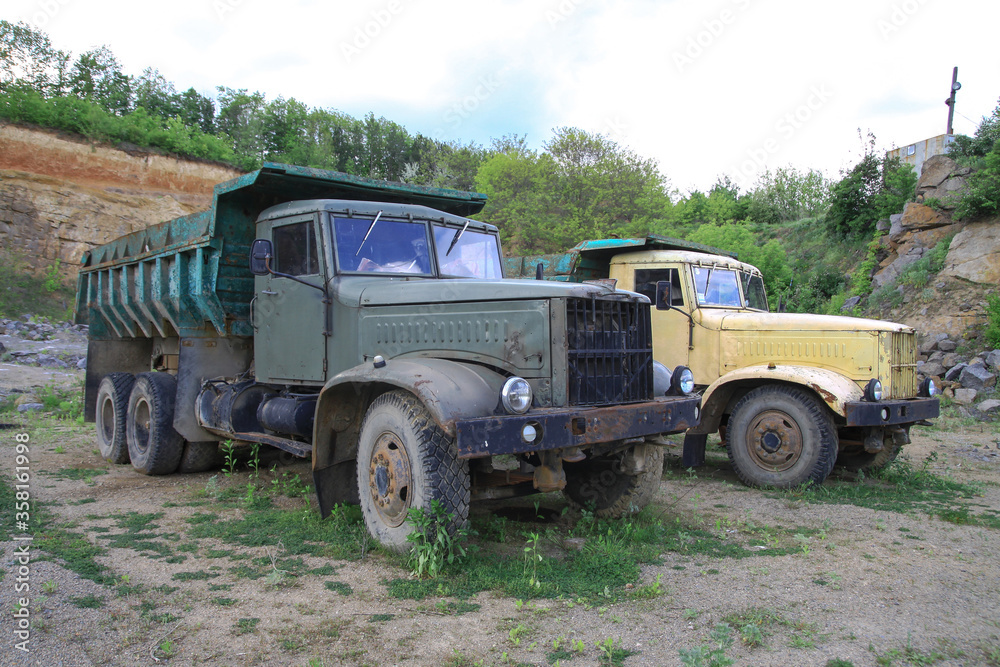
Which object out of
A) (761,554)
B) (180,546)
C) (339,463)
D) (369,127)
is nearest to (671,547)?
(761,554)

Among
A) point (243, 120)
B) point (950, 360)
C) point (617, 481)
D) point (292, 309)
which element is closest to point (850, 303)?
point (950, 360)

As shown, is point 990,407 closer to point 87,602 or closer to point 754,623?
point 754,623

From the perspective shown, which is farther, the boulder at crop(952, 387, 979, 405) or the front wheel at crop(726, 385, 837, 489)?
the boulder at crop(952, 387, 979, 405)

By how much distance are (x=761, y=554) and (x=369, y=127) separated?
43872mm

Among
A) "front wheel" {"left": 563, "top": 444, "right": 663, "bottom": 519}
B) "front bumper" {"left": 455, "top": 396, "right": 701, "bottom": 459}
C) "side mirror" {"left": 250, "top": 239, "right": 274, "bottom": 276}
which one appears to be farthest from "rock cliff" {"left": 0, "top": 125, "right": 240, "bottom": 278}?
"front bumper" {"left": 455, "top": 396, "right": 701, "bottom": 459}

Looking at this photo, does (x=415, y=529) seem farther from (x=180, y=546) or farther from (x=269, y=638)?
(x=180, y=546)

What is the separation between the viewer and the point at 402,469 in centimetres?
420

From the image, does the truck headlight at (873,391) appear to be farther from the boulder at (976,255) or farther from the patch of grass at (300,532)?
the boulder at (976,255)

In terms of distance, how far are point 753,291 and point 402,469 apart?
224 inches

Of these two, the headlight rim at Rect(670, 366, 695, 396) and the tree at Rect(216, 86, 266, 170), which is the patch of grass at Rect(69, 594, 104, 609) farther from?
the tree at Rect(216, 86, 266, 170)

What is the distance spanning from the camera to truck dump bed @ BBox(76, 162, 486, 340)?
5965mm

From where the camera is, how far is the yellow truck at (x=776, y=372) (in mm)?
6402

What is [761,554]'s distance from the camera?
4.60 metres

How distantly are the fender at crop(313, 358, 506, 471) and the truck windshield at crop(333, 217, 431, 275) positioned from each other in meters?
1.09
